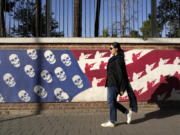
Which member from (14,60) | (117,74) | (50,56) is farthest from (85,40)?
(14,60)

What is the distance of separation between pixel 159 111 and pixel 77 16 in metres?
3.69

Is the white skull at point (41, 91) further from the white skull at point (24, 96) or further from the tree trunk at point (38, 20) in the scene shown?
the tree trunk at point (38, 20)

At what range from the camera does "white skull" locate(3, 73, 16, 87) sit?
5.75 m

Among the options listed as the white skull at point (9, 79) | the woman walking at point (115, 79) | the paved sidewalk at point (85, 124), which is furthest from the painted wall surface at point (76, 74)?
the woman walking at point (115, 79)

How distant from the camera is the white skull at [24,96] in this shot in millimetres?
5811

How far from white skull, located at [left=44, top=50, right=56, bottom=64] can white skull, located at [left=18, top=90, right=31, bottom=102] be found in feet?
3.67

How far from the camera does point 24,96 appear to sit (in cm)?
582

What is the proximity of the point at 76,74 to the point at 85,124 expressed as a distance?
5.13 feet

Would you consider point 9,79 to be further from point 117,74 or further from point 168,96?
point 168,96

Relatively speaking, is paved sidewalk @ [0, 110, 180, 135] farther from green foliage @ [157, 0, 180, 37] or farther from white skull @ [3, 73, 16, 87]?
green foliage @ [157, 0, 180, 37]

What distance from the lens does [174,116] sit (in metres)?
5.48

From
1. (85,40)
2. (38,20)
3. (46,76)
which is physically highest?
(38,20)

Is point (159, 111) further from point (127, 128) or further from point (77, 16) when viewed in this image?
point (77, 16)

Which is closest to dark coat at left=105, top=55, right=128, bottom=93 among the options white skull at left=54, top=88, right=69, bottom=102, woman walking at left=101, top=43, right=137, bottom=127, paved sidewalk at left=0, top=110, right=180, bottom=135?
woman walking at left=101, top=43, right=137, bottom=127
